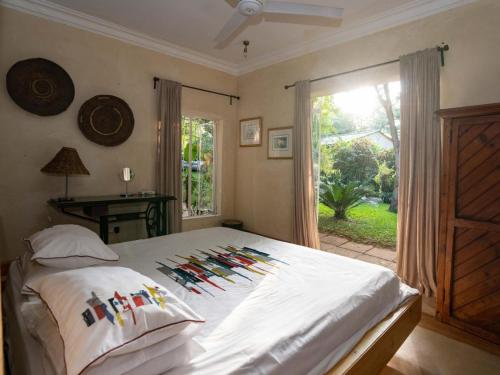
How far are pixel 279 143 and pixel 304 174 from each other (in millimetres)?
666

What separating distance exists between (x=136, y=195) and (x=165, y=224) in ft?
1.64

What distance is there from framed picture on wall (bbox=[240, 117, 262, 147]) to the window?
0.46 meters

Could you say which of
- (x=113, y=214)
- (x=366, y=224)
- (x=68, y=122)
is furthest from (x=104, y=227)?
(x=366, y=224)

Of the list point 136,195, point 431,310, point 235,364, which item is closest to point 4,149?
point 136,195

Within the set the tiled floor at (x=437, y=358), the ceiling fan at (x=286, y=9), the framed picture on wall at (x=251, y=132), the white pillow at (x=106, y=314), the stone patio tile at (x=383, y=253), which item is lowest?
the tiled floor at (x=437, y=358)

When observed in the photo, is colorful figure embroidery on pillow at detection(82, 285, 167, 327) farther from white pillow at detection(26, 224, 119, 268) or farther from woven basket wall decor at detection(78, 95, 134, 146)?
woven basket wall decor at detection(78, 95, 134, 146)

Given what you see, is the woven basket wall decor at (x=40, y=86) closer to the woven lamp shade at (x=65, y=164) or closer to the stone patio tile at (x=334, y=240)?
the woven lamp shade at (x=65, y=164)

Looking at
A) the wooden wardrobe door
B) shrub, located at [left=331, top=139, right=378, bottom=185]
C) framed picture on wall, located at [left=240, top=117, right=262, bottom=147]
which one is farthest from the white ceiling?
shrub, located at [left=331, top=139, right=378, bottom=185]

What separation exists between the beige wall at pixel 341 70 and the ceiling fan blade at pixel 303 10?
4.36ft

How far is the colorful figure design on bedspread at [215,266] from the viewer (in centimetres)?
155

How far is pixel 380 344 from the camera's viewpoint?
4.38 ft

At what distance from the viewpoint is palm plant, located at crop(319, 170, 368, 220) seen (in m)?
5.00

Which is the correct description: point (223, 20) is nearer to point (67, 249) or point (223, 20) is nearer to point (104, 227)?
point (104, 227)

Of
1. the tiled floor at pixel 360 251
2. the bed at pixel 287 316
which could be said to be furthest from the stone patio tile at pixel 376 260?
the bed at pixel 287 316
